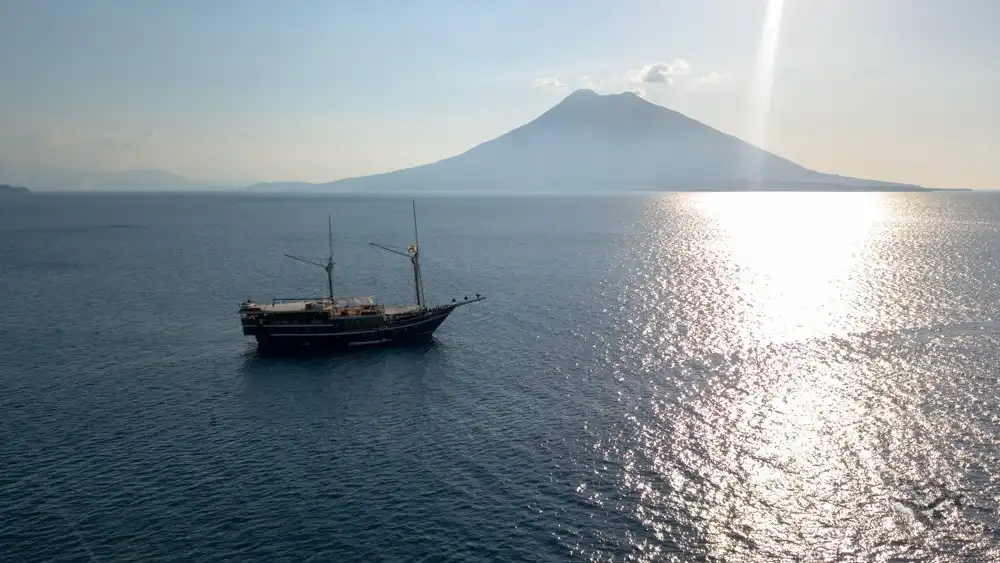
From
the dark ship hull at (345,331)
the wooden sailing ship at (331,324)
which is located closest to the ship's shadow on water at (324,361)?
the dark ship hull at (345,331)

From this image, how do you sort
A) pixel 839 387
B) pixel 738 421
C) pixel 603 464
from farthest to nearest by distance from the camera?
pixel 839 387
pixel 738 421
pixel 603 464

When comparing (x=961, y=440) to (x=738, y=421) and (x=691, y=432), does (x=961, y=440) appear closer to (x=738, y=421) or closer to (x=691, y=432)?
(x=738, y=421)

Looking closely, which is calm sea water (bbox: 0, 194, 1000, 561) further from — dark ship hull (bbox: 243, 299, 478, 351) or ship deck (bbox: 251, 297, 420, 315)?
ship deck (bbox: 251, 297, 420, 315)

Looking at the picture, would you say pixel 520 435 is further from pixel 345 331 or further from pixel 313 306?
pixel 313 306

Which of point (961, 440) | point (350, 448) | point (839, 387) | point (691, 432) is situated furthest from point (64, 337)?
point (961, 440)

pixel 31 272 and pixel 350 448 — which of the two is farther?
pixel 31 272

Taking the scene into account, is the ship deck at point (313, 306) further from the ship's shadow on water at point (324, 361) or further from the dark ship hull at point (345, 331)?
the ship's shadow on water at point (324, 361)

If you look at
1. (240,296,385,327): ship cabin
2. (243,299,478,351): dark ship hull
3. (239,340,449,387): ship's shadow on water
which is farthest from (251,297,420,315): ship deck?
(239,340,449,387): ship's shadow on water
